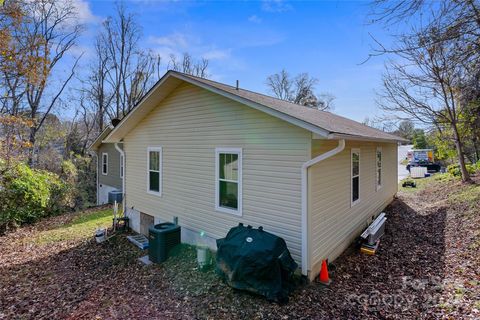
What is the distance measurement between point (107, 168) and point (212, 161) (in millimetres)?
15587

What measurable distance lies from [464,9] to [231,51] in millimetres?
9867

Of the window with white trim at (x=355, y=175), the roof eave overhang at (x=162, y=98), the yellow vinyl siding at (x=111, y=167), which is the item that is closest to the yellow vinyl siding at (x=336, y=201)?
the window with white trim at (x=355, y=175)

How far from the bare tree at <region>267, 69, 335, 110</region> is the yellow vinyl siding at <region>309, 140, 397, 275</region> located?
28080mm

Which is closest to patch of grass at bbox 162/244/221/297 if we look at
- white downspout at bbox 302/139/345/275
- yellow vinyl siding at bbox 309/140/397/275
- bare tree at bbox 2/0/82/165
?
white downspout at bbox 302/139/345/275

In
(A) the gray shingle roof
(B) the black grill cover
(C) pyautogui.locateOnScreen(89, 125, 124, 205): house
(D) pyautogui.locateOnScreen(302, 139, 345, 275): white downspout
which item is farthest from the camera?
(C) pyautogui.locateOnScreen(89, 125, 124, 205): house

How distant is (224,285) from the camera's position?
502 cm

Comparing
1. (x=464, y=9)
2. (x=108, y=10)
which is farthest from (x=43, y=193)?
(x=108, y=10)

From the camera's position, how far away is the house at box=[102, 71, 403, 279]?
4941mm

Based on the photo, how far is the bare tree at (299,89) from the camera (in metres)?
35.9

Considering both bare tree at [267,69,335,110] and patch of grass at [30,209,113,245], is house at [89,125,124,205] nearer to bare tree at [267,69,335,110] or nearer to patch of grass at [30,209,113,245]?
patch of grass at [30,209,113,245]

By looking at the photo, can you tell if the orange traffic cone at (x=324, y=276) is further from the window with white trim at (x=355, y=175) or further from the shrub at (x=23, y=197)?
the shrub at (x=23, y=197)

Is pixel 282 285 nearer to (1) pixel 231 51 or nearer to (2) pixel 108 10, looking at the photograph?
(1) pixel 231 51

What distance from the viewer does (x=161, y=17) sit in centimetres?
1010

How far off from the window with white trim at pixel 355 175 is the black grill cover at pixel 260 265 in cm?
339
